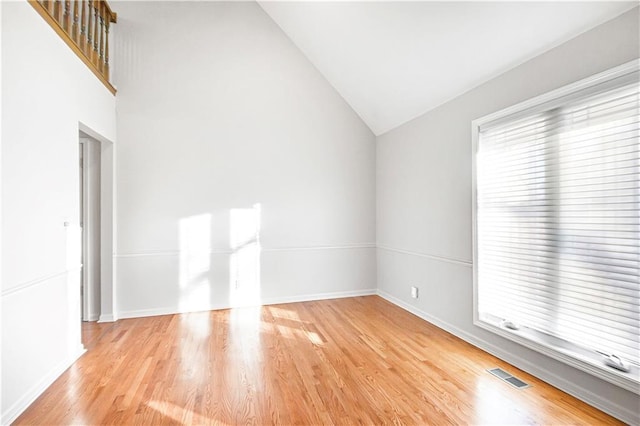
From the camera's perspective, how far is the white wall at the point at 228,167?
385 cm

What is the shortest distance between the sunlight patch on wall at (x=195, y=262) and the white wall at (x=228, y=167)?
0.04ft

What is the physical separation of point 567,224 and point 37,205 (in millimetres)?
3760

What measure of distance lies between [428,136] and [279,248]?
2433 mm

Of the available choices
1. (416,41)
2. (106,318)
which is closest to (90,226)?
(106,318)

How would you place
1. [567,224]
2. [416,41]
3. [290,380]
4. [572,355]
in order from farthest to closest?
[416,41]
[290,380]
[567,224]
[572,355]

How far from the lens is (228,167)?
416 centimetres

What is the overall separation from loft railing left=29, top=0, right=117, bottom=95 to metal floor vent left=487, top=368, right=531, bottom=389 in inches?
169

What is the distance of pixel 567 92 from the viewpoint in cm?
215

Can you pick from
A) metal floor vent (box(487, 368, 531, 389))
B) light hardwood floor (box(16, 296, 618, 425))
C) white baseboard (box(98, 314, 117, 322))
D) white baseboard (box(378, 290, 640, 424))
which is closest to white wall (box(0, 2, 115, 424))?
light hardwood floor (box(16, 296, 618, 425))

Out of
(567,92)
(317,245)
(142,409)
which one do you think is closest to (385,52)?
(567,92)

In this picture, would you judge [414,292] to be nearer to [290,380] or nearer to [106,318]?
[290,380]

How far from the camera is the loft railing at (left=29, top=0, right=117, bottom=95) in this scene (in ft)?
8.03

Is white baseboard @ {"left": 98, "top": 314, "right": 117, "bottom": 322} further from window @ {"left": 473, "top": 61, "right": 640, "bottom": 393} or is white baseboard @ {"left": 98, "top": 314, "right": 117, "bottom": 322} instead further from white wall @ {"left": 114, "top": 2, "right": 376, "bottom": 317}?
window @ {"left": 473, "top": 61, "right": 640, "bottom": 393}

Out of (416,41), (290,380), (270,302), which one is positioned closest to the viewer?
(290,380)
